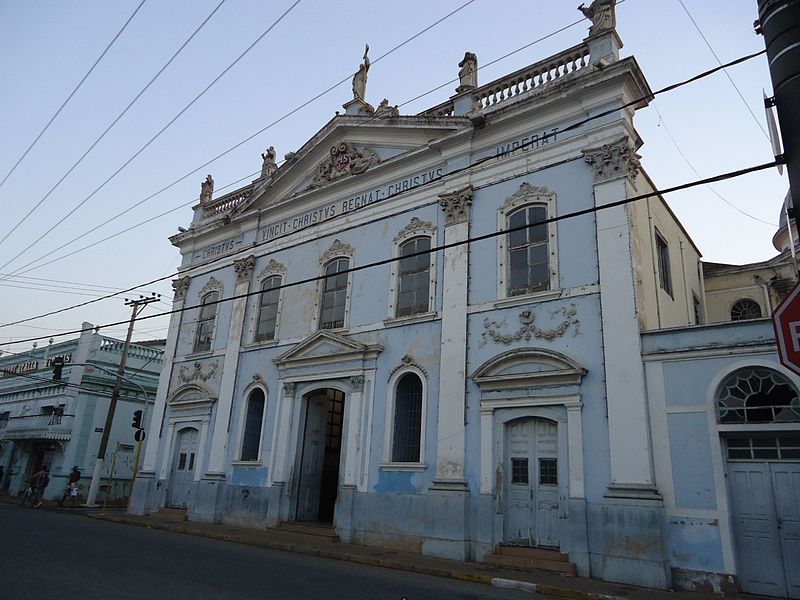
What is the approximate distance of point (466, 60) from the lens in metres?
17.0

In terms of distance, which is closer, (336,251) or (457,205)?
(457,205)

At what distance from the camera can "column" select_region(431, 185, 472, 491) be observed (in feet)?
44.5

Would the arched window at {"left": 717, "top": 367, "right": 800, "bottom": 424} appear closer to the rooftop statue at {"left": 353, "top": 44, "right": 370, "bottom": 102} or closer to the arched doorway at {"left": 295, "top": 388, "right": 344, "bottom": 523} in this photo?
the arched doorway at {"left": 295, "top": 388, "right": 344, "bottom": 523}

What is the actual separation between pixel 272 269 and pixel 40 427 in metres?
18.5

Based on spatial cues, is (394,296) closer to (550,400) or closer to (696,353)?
(550,400)

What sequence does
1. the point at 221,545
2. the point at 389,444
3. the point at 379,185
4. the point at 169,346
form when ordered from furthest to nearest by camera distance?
the point at 169,346 → the point at 379,185 → the point at 389,444 → the point at 221,545

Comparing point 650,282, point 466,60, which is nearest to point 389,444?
point 650,282

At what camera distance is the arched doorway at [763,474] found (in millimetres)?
9852

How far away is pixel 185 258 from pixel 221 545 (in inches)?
517

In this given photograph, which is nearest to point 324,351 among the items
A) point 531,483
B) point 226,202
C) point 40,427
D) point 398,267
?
point 398,267

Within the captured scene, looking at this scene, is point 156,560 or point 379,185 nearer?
point 156,560

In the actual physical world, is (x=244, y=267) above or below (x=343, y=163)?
below

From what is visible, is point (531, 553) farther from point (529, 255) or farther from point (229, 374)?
point (229, 374)

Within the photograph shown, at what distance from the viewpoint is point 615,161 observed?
13172 mm
